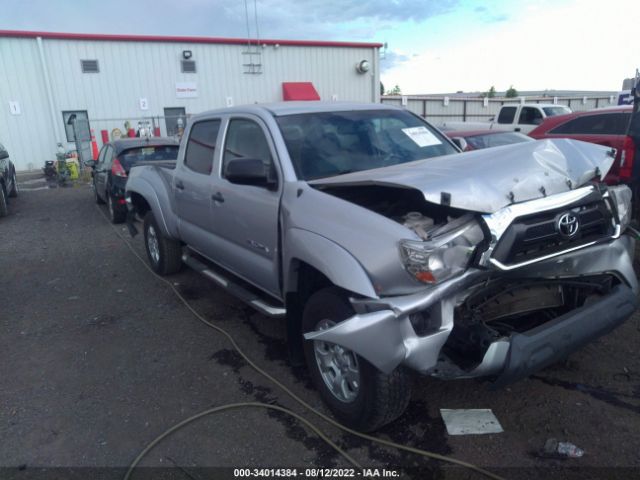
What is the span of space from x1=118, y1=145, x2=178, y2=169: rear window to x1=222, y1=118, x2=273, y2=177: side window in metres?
5.33

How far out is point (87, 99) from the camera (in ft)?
Answer: 65.6

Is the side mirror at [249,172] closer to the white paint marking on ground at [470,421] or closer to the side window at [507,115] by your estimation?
the white paint marking on ground at [470,421]

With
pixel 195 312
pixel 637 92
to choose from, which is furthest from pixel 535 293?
pixel 637 92

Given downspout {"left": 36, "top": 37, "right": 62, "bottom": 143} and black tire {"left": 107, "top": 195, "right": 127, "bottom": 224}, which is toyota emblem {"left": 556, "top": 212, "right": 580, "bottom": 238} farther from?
downspout {"left": 36, "top": 37, "right": 62, "bottom": 143}

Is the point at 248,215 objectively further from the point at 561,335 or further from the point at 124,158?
the point at 124,158

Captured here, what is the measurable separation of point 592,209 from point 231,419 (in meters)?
2.58

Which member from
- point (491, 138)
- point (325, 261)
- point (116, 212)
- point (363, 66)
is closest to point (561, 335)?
point (325, 261)

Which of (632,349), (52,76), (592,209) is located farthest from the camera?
(52,76)

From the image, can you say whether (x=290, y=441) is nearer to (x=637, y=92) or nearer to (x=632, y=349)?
(x=632, y=349)

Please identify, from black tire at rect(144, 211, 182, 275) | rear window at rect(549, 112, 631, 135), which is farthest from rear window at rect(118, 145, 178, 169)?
rear window at rect(549, 112, 631, 135)

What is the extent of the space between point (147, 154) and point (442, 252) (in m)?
8.24

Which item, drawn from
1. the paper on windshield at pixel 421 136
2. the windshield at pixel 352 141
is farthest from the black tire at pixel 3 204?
the paper on windshield at pixel 421 136

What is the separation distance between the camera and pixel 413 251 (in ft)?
8.05

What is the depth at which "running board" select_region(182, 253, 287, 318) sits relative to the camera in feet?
11.8
